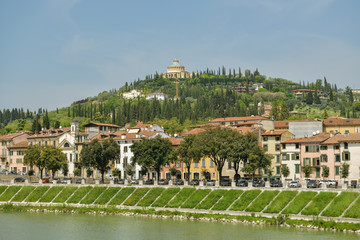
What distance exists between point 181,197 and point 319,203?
1969cm

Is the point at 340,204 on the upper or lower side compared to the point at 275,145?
lower

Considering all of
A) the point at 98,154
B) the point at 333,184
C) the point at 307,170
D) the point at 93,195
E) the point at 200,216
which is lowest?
the point at 200,216

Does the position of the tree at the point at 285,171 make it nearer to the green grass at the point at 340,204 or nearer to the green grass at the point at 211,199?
the green grass at the point at 211,199

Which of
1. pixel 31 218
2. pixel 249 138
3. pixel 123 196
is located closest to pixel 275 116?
pixel 249 138

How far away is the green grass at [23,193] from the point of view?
3487 inches

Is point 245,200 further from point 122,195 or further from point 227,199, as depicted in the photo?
point 122,195

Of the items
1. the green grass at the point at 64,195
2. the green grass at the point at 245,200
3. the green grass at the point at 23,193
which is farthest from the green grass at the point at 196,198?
the green grass at the point at 23,193

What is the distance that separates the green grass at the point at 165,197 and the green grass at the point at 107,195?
8.62 m

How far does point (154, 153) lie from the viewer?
9250 centimetres

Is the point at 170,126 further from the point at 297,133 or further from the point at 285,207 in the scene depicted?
the point at 285,207

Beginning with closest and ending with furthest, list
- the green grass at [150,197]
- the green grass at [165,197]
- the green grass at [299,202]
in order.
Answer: the green grass at [299,202] < the green grass at [165,197] < the green grass at [150,197]

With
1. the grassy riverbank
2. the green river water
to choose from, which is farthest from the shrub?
the green river water

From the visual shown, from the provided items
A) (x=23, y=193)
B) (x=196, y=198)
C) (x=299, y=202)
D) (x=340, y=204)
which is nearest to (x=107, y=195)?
(x=196, y=198)

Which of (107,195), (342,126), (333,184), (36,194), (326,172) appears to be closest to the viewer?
(333,184)
